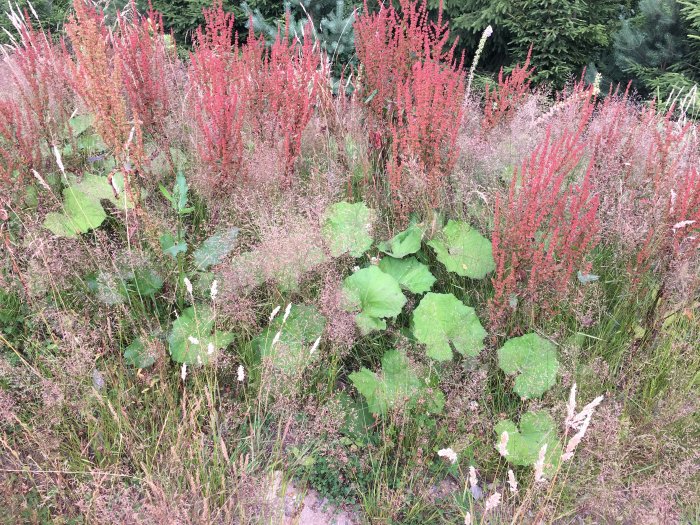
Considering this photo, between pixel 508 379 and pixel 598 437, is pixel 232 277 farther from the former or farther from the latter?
pixel 598 437

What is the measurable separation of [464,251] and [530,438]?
0.78 m

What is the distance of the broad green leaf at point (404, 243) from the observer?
2156 mm

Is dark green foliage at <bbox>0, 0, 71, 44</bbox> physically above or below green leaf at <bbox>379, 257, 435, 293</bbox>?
above

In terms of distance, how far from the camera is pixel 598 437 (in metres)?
1.63

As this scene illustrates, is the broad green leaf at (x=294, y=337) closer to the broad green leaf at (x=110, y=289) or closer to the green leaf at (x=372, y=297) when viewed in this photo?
the green leaf at (x=372, y=297)

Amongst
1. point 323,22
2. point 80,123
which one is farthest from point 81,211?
point 323,22

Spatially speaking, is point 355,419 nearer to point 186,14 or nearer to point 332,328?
point 332,328

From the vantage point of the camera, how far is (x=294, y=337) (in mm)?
1905

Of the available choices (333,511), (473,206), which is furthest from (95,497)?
(473,206)

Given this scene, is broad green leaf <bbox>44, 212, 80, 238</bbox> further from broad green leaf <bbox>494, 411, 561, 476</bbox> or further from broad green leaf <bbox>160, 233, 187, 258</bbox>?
broad green leaf <bbox>494, 411, 561, 476</bbox>

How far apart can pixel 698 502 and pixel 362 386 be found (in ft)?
3.78

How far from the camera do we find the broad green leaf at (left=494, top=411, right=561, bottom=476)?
1.68 meters

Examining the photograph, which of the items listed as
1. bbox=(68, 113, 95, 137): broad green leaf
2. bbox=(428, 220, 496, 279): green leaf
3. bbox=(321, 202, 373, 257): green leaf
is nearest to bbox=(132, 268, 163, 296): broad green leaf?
bbox=(321, 202, 373, 257): green leaf

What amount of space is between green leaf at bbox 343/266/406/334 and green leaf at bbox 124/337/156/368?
0.74 m
